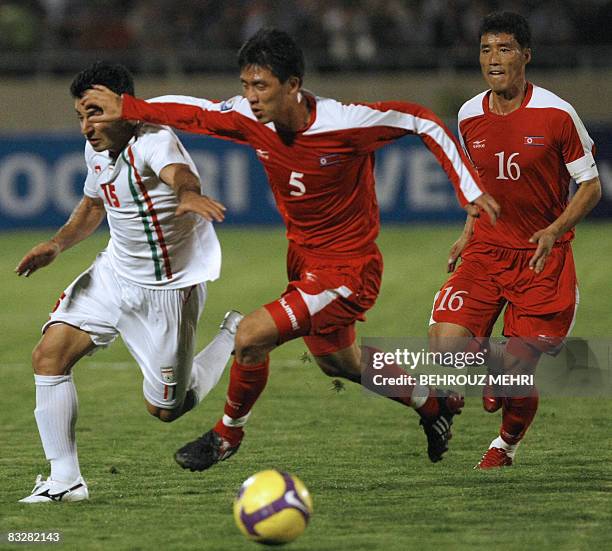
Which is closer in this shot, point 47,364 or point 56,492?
point 56,492

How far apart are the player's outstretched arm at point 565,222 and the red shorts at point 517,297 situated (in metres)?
0.29

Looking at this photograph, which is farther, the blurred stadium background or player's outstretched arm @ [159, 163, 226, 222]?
the blurred stadium background

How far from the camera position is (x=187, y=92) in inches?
837

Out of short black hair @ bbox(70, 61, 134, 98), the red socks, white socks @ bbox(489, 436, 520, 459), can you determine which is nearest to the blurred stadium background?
white socks @ bbox(489, 436, 520, 459)

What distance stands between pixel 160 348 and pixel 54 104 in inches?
626

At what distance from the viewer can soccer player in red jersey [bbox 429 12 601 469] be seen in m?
6.54

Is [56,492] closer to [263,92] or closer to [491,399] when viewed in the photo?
[263,92]

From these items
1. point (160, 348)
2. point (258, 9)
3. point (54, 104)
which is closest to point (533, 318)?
point (160, 348)

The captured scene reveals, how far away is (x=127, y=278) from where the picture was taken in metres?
6.36

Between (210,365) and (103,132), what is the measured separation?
156cm

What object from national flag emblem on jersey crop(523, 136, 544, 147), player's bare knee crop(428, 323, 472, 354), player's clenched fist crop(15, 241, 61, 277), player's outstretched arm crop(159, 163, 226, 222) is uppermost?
player's outstretched arm crop(159, 163, 226, 222)

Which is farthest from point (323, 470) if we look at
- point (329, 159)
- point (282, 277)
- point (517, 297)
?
point (282, 277)

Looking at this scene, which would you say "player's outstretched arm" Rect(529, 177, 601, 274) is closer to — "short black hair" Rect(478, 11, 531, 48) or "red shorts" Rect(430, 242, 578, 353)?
"red shorts" Rect(430, 242, 578, 353)

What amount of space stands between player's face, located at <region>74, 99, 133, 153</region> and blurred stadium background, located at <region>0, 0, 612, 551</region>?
1652 millimetres
